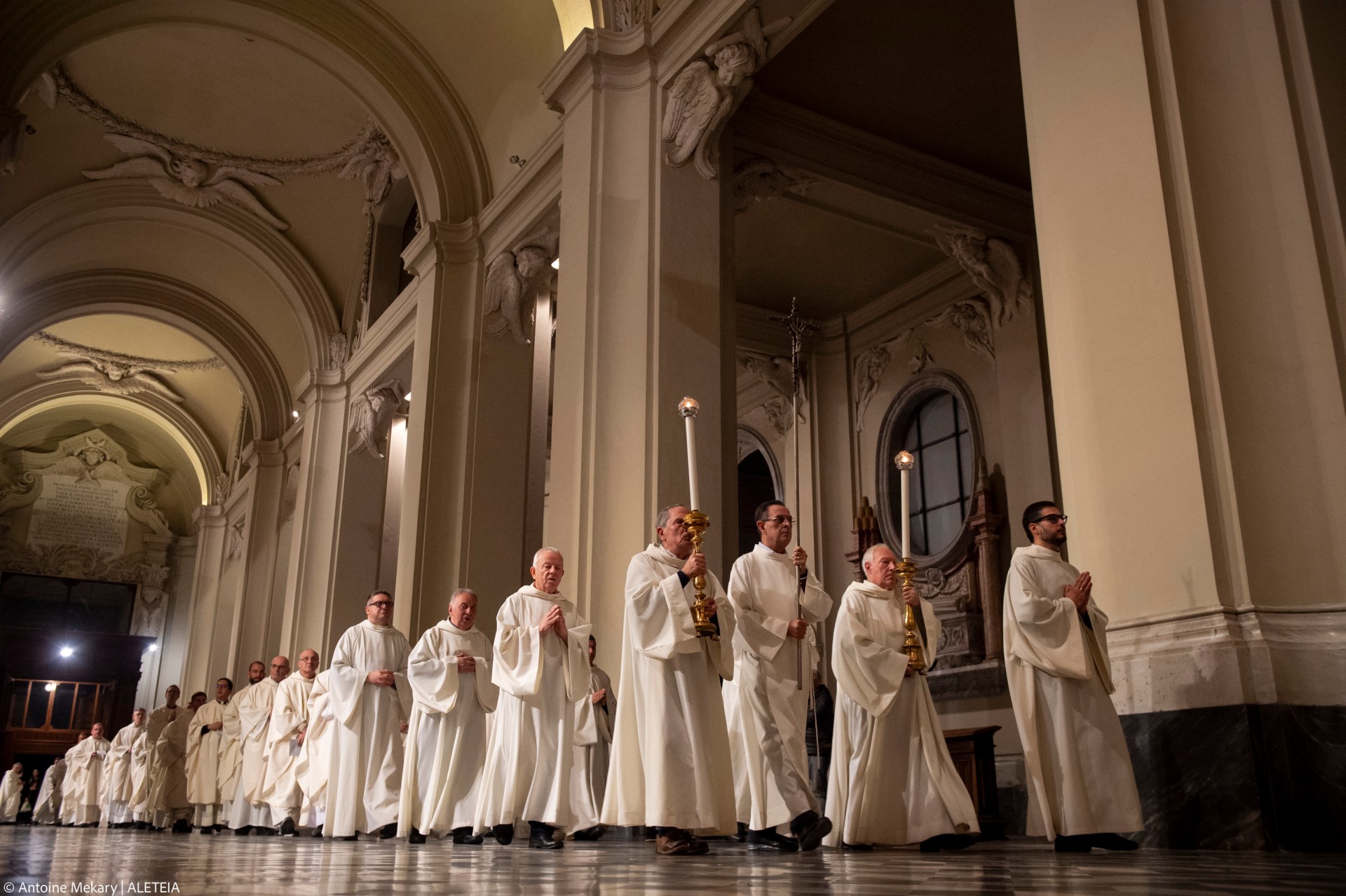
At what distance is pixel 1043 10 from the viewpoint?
18.2 ft

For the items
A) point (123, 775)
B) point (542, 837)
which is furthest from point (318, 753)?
point (123, 775)

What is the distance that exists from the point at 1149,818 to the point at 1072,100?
10.3ft

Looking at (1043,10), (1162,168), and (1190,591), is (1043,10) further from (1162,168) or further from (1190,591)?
(1190,591)

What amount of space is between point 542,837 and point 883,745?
1780 millimetres

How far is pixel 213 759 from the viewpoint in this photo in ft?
45.0

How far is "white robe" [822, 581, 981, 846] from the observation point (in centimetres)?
554

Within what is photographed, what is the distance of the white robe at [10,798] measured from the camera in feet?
73.6

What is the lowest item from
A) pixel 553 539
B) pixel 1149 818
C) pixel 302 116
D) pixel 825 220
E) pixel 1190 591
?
pixel 1149 818

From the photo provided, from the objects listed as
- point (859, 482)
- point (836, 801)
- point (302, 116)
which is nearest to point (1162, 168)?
point (836, 801)

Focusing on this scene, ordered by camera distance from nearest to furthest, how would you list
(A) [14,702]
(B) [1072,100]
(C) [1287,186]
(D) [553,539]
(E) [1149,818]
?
(E) [1149,818] < (C) [1287,186] < (B) [1072,100] < (D) [553,539] < (A) [14,702]

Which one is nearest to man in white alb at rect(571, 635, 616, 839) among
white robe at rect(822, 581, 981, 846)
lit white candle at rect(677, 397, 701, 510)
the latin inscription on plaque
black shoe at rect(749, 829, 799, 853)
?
white robe at rect(822, 581, 981, 846)

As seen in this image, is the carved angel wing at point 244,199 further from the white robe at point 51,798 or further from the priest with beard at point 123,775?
the white robe at point 51,798

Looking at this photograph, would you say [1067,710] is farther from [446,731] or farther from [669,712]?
[446,731]

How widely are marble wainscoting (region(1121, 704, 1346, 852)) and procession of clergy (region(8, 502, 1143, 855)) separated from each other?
19cm
